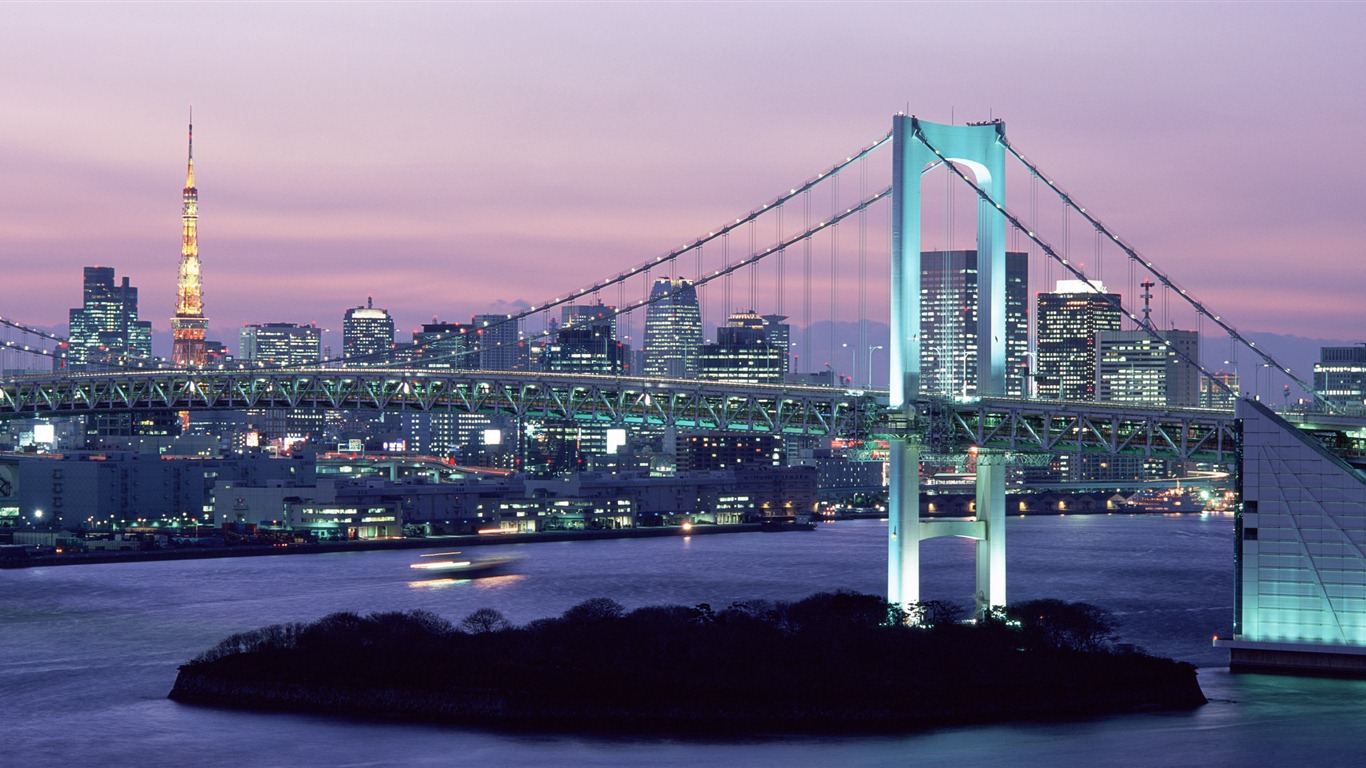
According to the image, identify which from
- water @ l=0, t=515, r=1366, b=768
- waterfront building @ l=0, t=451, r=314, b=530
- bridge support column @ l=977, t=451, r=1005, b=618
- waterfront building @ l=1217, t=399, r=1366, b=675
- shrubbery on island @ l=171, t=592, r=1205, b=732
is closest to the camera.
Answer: water @ l=0, t=515, r=1366, b=768

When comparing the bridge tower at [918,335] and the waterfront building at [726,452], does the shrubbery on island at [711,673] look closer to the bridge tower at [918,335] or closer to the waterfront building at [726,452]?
the bridge tower at [918,335]

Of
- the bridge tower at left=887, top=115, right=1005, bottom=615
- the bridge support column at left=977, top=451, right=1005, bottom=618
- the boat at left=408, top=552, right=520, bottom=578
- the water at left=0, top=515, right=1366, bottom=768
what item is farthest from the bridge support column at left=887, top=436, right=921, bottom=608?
the boat at left=408, top=552, right=520, bottom=578

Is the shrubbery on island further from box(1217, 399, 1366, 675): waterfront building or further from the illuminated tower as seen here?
the illuminated tower

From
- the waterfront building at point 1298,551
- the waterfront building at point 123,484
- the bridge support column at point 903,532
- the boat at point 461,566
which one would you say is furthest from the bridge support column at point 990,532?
the waterfront building at point 123,484

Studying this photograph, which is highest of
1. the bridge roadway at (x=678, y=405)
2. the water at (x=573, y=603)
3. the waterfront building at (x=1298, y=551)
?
the bridge roadway at (x=678, y=405)

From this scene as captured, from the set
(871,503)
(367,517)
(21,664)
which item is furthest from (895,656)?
(871,503)

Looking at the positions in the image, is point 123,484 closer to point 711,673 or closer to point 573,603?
point 573,603
